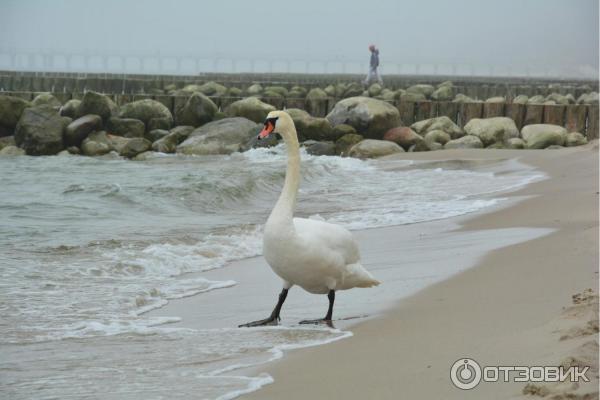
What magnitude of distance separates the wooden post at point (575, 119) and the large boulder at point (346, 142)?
18.1 ft

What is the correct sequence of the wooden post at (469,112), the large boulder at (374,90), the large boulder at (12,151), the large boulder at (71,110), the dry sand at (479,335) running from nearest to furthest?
the dry sand at (479,335), the large boulder at (12,151), the large boulder at (71,110), the wooden post at (469,112), the large boulder at (374,90)

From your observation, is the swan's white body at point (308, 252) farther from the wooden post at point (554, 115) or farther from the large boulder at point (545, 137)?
A: the wooden post at point (554, 115)

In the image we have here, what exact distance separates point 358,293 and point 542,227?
Answer: 9.42ft

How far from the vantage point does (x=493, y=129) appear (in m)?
23.2

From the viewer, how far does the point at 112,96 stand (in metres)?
27.5

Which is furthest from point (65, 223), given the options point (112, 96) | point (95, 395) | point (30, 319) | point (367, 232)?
point (112, 96)

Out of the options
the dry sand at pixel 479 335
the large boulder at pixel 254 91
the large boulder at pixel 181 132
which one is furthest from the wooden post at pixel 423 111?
the dry sand at pixel 479 335

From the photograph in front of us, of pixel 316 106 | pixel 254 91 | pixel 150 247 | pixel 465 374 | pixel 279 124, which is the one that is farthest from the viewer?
pixel 254 91

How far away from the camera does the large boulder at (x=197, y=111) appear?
24.4 metres

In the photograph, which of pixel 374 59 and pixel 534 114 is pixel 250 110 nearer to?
pixel 534 114

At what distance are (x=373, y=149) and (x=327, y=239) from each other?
14915mm

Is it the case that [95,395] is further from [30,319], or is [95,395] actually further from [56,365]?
[30,319]

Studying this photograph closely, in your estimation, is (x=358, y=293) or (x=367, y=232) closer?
(x=358, y=293)

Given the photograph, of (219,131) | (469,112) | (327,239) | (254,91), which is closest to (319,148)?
(219,131)
